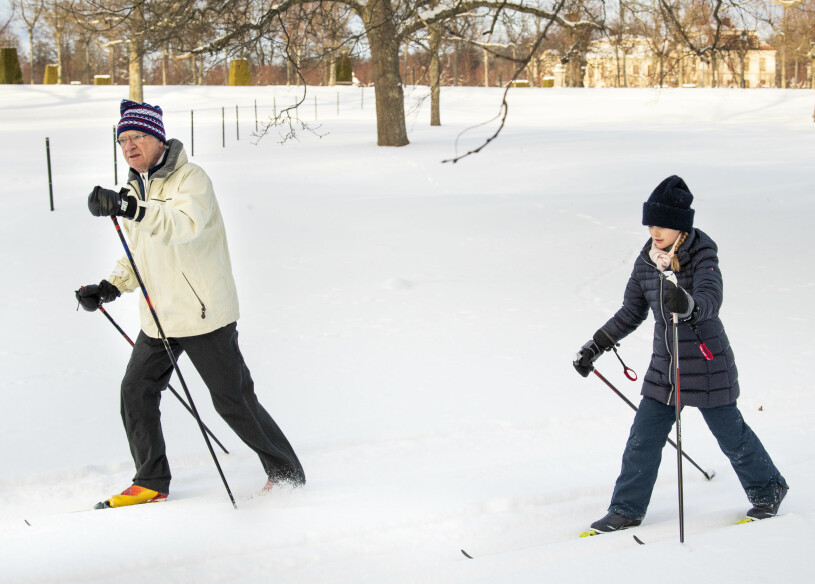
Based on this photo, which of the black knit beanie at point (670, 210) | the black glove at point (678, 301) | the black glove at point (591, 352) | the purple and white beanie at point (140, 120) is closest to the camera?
the black glove at point (678, 301)

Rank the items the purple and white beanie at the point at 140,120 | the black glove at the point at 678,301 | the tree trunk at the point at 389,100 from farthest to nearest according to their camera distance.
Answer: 1. the tree trunk at the point at 389,100
2. the purple and white beanie at the point at 140,120
3. the black glove at the point at 678,301

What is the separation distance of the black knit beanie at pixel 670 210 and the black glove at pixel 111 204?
193 cm

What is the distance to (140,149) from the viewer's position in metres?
3.50

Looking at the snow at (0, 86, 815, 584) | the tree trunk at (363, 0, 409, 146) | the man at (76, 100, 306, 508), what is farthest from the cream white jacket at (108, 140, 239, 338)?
the tree trunk at (363, 0, 409, 146)

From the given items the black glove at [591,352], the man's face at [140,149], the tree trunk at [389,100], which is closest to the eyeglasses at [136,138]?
the man's face at [140,149]

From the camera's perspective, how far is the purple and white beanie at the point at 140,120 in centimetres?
343

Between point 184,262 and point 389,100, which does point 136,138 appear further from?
point 389,100

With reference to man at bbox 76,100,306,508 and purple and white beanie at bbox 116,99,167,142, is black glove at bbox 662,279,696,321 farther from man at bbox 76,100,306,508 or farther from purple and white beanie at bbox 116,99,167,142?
purple and white beanie at bbox 116,99,167,142

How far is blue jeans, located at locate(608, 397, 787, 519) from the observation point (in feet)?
11.4

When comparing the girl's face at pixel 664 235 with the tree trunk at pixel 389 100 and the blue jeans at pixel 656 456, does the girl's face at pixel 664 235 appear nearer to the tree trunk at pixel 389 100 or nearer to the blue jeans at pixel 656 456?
the blue jeans at pixel 656 456

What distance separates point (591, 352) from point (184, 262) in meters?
1.70

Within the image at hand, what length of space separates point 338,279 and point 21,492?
4784mm

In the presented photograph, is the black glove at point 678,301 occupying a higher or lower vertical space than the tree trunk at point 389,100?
lower

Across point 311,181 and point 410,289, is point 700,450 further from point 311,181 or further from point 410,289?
point 311,181
